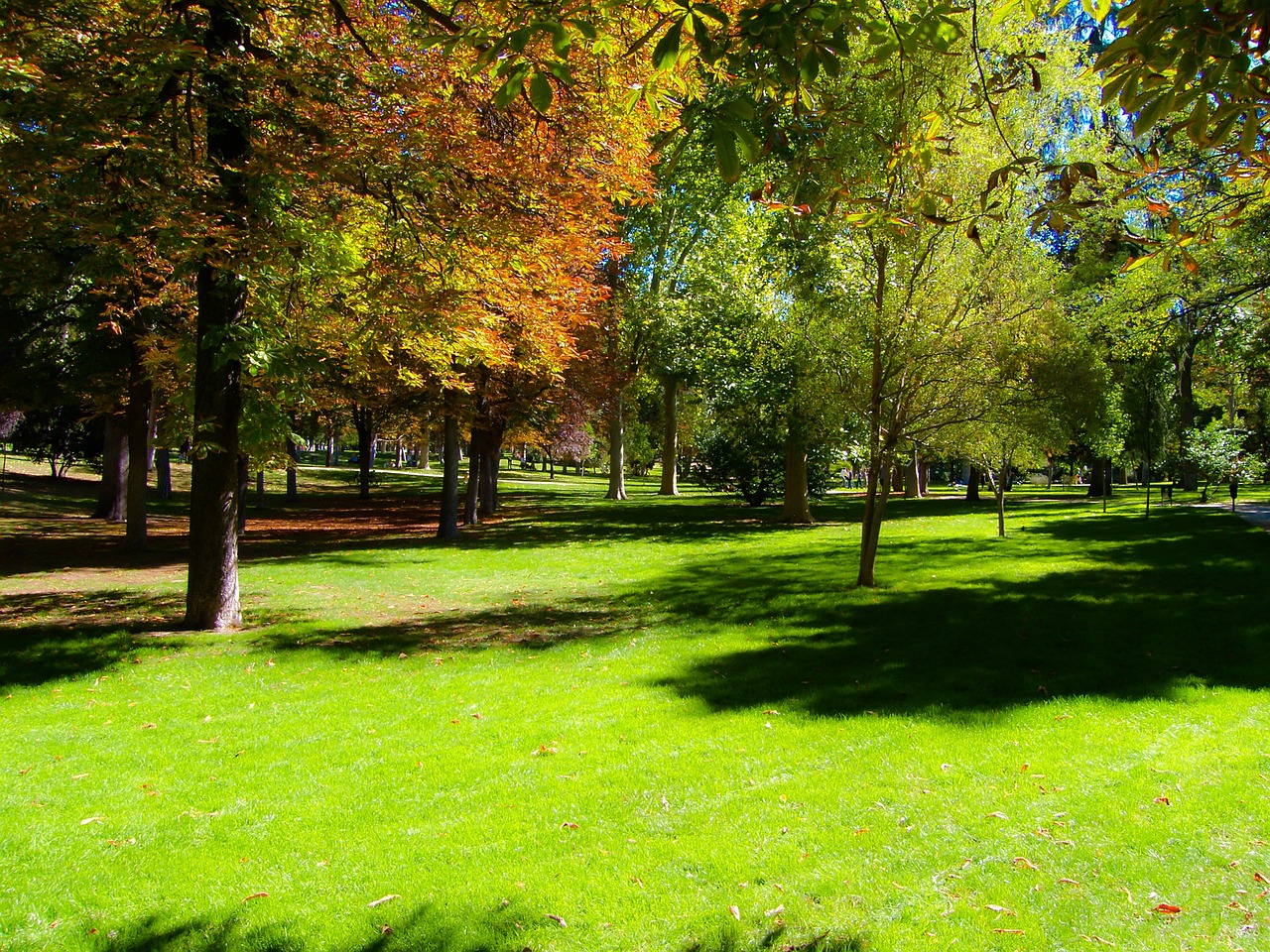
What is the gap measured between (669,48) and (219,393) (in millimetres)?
9277

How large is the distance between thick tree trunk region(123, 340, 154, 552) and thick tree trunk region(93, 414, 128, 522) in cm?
532

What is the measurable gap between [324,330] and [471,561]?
788 cm

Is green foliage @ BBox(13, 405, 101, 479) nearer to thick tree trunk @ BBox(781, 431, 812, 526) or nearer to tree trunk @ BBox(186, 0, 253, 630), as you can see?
tree trunk @ BBox(186, 0, 253, 630)

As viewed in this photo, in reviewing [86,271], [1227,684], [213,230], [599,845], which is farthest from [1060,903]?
[86,271]

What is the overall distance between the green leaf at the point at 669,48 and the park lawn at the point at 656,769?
3.68 meters

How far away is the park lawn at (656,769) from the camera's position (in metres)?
3.79

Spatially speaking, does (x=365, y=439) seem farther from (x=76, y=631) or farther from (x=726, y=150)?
(x=726, y=150)

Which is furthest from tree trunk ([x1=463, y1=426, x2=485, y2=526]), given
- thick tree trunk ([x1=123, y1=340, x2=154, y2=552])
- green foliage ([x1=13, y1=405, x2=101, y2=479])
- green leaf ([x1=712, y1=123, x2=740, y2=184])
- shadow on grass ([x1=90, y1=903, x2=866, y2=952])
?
green leaf ([x1=712, y1=123, x2=740, y2=184])

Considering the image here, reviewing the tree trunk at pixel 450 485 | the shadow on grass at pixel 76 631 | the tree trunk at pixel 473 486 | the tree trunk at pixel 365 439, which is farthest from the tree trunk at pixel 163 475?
the shadow on grass at pixel 76 631

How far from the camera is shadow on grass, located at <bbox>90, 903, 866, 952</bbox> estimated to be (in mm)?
Answer: 3514

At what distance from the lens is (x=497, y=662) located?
9070 mm

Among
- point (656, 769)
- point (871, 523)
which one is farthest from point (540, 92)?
point (871, 523)

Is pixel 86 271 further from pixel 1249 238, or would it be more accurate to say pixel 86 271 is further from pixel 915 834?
pixel 1249 238

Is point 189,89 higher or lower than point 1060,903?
higher
